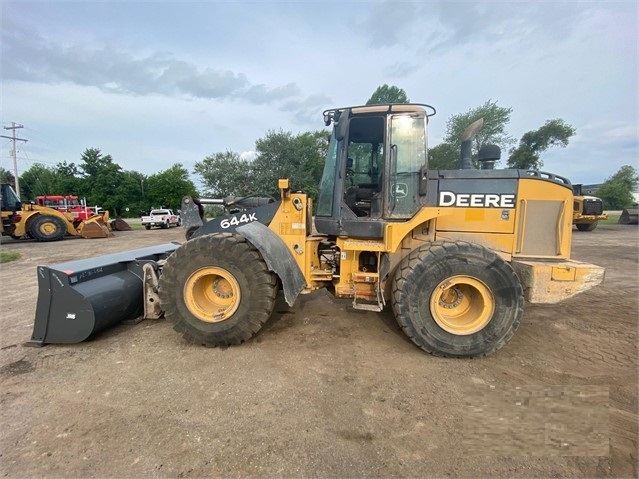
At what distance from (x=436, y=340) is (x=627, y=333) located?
2.86 meters

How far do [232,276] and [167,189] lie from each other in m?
47.9

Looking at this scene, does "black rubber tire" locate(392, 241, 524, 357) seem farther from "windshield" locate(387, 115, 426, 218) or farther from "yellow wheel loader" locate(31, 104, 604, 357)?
"windshield" locate(387, 115, 426, 218)

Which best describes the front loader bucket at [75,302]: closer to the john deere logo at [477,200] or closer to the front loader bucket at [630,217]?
the john deere logo at [477,200]

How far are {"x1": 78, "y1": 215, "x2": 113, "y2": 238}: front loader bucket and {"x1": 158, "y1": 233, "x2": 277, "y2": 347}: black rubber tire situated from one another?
16751mm

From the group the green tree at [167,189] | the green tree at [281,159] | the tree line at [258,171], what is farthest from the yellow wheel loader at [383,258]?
the green tree at [167,189]

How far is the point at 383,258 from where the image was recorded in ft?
12.5

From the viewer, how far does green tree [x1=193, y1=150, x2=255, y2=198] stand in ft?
93.5

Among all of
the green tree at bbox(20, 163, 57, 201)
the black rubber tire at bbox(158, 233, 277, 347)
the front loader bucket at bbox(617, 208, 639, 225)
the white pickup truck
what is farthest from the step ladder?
the green tree at bbox(20, 163, 57, 201)

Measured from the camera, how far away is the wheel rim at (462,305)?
3455 millimetres

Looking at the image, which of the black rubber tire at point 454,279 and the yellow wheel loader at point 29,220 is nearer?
the black rubber tire at point 454,279

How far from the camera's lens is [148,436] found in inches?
91.2

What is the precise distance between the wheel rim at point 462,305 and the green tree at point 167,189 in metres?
45.5

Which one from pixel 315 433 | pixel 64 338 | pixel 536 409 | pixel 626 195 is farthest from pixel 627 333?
pixel 626 195

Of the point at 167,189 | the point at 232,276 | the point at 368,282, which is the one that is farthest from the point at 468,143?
the point at 167,189
